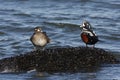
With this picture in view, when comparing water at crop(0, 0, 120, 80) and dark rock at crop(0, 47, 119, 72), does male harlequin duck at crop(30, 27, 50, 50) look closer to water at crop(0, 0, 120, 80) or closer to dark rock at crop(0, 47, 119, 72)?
dark rock at crop(0, 47, 119, 72)

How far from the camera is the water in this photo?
1664 cm

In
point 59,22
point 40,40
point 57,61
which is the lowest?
point 59,22

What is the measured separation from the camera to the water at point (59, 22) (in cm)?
1664

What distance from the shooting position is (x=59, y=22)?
20156 millimetres

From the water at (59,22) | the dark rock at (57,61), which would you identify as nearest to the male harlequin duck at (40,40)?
the dark rock at (57,61)

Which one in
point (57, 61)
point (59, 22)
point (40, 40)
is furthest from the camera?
point (59, 22)

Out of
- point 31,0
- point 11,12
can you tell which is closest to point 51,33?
point 11,12

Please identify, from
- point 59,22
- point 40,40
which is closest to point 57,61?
point 40,40

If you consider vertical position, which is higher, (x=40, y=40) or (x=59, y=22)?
(x=40, y=40)

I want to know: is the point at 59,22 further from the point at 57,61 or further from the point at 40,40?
the point at 57,61

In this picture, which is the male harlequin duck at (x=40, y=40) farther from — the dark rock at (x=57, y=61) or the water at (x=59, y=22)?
the water at (x=59, y=22)

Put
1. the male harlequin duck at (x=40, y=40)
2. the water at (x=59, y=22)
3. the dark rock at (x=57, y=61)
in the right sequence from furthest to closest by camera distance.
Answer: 1. the water at (x=59, y=22)
2. the male harlequin duck at (x=40, y=40)
3. the dark rock at (x=57, y=61)

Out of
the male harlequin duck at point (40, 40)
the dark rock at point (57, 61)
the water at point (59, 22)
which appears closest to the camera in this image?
the dark rock at point (57, 61)

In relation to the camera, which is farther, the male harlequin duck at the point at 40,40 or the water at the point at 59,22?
the water at the point at 59,22
